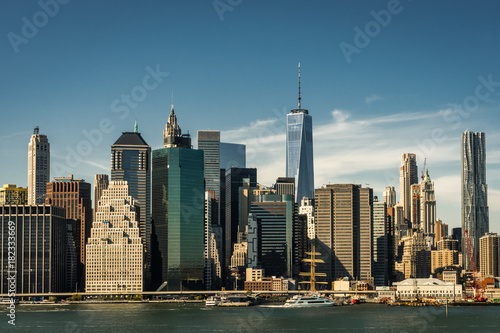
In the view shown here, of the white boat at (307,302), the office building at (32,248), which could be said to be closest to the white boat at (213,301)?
the white boat at (307,302)

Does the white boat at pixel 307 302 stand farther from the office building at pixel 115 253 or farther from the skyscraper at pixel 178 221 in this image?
the office building at pixel 115 253

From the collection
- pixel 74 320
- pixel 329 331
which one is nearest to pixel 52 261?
pixel 74 320

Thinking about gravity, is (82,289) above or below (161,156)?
below

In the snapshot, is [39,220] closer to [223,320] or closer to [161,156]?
[161,156]

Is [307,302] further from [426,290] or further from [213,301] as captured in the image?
[426,290]

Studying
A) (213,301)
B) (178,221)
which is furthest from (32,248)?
(213,301)

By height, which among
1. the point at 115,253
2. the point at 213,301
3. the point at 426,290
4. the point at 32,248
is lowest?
the point at 213,301
